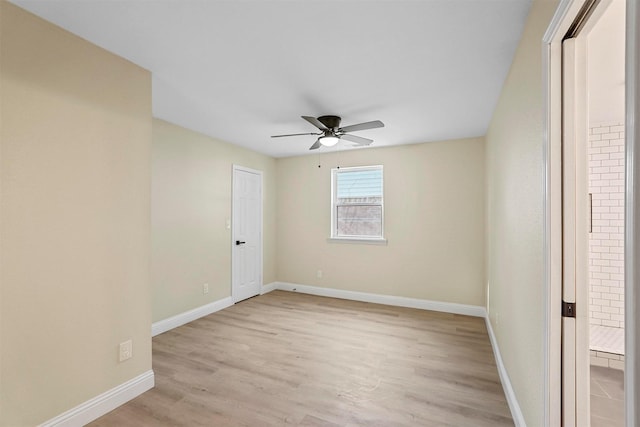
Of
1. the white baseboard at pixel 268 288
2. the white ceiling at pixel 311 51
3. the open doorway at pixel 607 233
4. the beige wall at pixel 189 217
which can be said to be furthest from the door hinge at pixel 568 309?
the white baseboard at pixel 268 288

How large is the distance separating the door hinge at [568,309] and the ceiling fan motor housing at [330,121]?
8.45 feet

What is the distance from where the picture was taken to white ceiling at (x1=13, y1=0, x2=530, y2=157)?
1.64 metres

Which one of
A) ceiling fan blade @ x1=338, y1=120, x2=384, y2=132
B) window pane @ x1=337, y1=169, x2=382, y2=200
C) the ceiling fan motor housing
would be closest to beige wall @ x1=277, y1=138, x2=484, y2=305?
window pane @ x1=337, y1=169, x2=382, y2=200

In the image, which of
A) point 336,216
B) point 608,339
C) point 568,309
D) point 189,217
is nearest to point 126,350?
point 189,217

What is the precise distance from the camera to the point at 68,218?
6.11ft

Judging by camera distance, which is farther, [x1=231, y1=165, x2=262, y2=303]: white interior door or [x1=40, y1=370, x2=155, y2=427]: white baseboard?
[x1=231, y1=165, x2=262, y2=303]: white interior door

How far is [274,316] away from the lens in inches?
161

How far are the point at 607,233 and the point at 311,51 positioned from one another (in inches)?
87.8

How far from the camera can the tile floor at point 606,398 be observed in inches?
64.7

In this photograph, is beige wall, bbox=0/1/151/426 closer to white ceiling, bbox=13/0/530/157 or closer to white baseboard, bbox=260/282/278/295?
white ceiling, bbox=13/0/530/157

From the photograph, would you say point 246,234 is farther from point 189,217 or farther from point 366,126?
point 366,126

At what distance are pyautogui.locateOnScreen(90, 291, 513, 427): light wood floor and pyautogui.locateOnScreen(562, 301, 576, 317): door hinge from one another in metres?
1.18

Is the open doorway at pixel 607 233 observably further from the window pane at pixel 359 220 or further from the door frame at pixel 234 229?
the door frame at pixel 234 229

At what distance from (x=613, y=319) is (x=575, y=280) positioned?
0.96 metres
